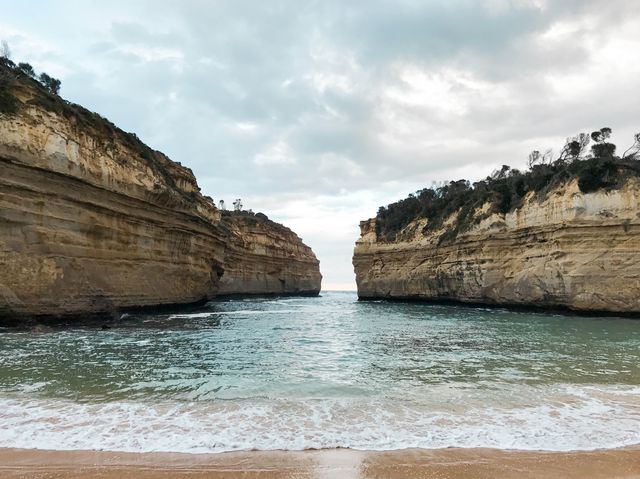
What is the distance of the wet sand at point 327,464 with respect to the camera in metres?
4.20

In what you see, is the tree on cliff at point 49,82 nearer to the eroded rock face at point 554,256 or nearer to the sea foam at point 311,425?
the sea foam at point 311,425

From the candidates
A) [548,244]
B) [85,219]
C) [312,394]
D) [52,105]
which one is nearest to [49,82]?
[52,105]

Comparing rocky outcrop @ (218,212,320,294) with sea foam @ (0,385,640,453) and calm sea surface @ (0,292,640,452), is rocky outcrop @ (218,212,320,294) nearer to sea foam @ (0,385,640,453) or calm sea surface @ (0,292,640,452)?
calm sea surface @ (0,292,640,452)

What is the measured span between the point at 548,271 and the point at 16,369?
26.9 meters

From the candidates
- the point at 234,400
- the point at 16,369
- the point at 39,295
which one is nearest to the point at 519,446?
the point at 234,400

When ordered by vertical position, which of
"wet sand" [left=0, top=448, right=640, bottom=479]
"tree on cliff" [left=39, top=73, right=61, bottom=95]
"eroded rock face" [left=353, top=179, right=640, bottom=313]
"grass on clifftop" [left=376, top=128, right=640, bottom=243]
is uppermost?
"tree on cliff" [left=39, top=73, right=61, bottom=95]

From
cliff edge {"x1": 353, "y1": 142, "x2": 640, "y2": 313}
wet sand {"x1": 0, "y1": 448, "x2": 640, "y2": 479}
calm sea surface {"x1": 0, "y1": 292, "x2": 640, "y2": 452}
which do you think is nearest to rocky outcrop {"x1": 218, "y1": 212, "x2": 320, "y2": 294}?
cliff edge {"x1": 353, "y1": 142, "x2": 640, "y2": 313}

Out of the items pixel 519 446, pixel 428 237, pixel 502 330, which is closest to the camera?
pixel 519 446

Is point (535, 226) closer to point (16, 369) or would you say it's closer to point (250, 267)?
point (16, 369)

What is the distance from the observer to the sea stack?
908 inches

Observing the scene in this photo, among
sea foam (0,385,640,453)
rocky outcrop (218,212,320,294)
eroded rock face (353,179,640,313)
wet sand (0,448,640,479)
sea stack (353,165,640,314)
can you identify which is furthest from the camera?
rocky outcrop (218,212,320,294)

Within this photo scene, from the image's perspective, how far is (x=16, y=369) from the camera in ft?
28.0

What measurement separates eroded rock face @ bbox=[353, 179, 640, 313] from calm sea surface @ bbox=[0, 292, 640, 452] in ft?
39.2

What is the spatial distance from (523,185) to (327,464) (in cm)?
3203
